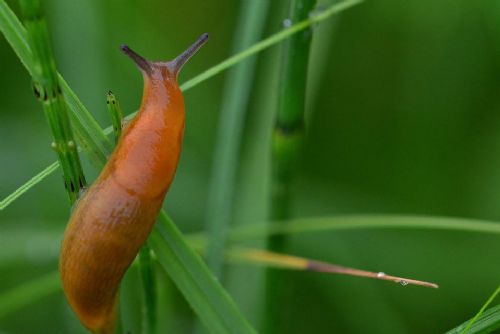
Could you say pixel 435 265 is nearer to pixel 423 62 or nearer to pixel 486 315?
pixel 423 62

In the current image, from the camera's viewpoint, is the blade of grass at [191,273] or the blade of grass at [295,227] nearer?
the blade of grass at [191,273]

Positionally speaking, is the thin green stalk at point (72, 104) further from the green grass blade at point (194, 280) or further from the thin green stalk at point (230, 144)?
the thin green stalk at point (230, 144)

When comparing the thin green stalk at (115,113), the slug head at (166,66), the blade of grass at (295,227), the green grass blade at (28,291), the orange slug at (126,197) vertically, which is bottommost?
the green grass blade at (28,291)

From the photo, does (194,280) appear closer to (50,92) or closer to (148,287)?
(148,287)

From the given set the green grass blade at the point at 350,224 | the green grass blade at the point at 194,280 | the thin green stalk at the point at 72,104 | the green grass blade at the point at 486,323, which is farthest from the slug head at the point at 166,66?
the green grass blade at the point at 486,323

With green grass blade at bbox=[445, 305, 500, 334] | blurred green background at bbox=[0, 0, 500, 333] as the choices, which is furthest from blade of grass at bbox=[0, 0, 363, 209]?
blurred green background at bbox=[0, 0, 500, 333]
